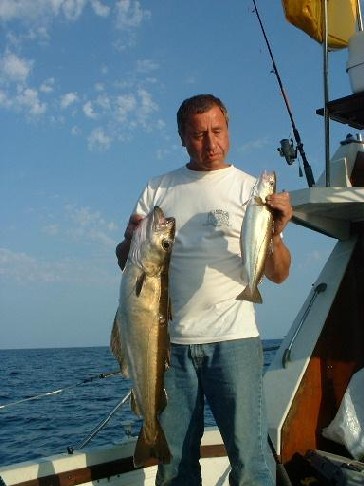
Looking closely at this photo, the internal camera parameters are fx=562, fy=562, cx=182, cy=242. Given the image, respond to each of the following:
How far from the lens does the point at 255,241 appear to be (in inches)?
125

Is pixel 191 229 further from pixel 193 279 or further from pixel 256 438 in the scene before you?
pixel 256 438

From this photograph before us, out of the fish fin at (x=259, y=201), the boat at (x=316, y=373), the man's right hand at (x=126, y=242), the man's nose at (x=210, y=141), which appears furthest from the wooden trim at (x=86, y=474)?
the man's nose at (x=210, y=141)

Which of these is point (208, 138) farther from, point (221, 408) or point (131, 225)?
point (221, 408)

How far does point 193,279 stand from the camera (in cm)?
334

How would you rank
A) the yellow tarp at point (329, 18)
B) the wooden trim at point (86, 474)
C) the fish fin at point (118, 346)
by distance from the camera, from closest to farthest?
the fish fin at point (118, 346)
the wooden trim at point (86, 474)
the yellow tarp at point (329, 18)

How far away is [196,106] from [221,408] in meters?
1.83

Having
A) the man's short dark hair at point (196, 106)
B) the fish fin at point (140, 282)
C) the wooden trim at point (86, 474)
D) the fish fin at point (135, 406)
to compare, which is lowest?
the wooden trim at point (86, 474)

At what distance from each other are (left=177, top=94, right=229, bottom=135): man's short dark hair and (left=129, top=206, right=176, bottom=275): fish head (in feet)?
2.63

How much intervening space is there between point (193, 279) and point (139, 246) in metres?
0.48

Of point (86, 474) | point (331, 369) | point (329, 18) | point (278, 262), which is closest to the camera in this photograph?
point (278, 262)

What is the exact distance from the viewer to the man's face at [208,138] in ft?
11.3

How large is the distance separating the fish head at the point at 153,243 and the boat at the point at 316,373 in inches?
74.2

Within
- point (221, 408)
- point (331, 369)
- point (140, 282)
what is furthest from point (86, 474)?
point (331, 369)

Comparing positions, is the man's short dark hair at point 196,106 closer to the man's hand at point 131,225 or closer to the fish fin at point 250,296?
the man's hand at point 131,225
